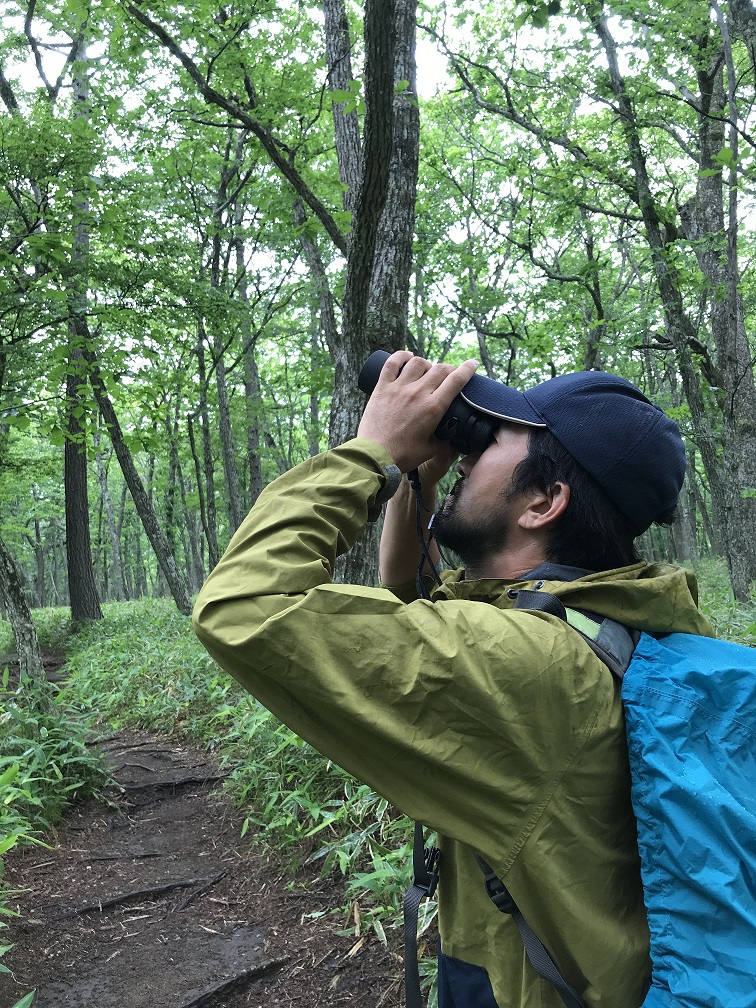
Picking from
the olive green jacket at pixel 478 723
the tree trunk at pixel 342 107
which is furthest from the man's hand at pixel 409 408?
the tree trunk at pixel 342 107

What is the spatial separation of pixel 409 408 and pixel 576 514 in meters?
0.45

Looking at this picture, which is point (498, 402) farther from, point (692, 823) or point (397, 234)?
point (397, 234)

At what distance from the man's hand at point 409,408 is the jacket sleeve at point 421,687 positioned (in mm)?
419

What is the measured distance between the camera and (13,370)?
1044 cm

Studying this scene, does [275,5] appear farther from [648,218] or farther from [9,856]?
[9,856]

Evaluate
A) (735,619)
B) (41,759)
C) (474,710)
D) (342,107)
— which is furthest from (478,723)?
(735,619)

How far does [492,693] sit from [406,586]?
950 mm

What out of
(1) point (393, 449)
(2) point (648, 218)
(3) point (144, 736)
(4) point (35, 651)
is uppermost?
(2) point (648, 218)

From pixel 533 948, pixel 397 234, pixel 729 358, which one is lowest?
pixel 533 948

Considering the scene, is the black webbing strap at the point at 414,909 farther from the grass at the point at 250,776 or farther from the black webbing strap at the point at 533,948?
the grass at the point at 250,776

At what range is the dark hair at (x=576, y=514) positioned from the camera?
1545 mm

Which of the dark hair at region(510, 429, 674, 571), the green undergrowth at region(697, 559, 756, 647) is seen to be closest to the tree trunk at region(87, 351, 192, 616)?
the green undergrowth at region(697, 559, 756, 647)

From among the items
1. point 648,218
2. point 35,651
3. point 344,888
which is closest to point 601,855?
point 344,888

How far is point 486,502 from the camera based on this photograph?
163 centimetres
